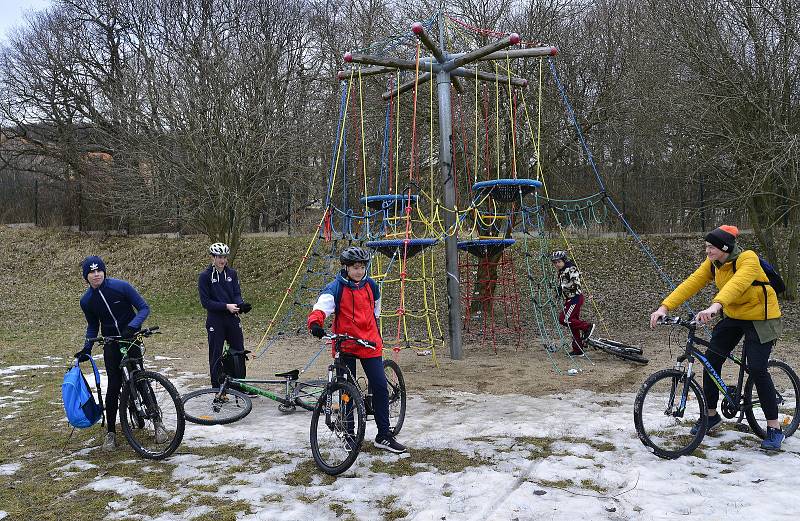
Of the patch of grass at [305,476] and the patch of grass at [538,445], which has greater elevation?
the patch of grass at [538,445]

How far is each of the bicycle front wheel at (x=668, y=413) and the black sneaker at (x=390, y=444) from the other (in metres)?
1.80

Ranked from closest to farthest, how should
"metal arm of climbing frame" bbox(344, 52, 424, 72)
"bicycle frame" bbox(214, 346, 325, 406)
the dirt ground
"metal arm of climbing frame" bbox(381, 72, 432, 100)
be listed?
1. "bicycle frame" bbox(214, 346, 325, 406)
2. the dirt ground
3. "metal arm of climbing frame" bbox(344, 52, 424, 72)
4. "metal arm of climbing frame" bbox(381, 72, 432, 100)

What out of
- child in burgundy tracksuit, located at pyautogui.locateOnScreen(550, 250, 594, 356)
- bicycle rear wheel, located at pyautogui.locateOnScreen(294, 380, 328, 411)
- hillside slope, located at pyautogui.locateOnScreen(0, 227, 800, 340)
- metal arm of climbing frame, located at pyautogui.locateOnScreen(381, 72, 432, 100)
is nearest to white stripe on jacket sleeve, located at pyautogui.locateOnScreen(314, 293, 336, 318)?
bicycle rear wheel, located at pyautogui.locateOnScreen(294, 380, 328, 411)

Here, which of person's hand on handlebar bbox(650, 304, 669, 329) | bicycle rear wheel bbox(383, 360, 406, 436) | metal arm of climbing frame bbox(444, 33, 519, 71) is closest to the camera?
person's hand on handlebar bbox(650, 304, 669, 329)

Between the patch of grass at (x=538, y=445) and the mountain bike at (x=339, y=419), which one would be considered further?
the patch of grass at (x=538, y=445)

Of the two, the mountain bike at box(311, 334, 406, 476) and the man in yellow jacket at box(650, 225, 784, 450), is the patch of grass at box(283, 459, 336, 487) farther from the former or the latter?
the man in yellow jacket at box(650, 225, 784, 450)

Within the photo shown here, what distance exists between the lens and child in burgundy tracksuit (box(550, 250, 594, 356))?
30.4 ft

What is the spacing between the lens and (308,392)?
6359 millimetres

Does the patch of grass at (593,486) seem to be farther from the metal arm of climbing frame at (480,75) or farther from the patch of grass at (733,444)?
the metal arm of climbing frame at (480,75)

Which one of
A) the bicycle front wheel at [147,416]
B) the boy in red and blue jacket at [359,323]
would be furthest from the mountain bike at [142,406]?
the boy in red and blue jacket at [359,323]

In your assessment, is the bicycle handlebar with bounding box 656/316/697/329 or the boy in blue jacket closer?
the bicycle handlebar with bounding box 656/316/697/329

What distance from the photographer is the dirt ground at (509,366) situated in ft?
25.1

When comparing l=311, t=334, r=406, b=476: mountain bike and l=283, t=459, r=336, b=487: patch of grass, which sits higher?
l=311, t=334, r=406, b=476: mountain bike

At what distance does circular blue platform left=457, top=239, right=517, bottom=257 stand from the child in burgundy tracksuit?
74 centimetres
